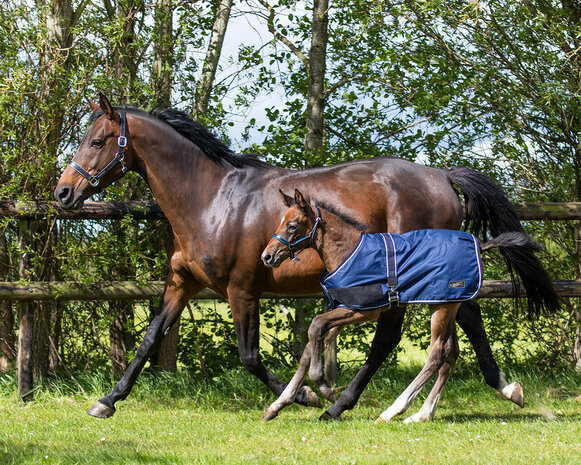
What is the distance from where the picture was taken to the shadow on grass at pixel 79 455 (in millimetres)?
4191

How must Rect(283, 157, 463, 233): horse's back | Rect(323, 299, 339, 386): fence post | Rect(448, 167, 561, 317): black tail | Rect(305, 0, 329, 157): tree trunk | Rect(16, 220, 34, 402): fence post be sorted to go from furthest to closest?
Rect(305, 0, 329, 157): tree trunk, Rect(323, 299, 339, 386): fence post, Rect(16, 220, 34, 402): fence post, Rect(448, 167, 561, 317): black tail, Rect(283, 157, 463, 233): horse's back

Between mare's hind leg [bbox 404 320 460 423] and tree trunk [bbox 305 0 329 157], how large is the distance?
253cm

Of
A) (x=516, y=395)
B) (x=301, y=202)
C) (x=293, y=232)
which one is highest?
(x=301, y=202)

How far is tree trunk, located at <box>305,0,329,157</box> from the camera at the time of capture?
7320 mm

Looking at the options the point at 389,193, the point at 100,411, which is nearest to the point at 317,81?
the point at 389,193

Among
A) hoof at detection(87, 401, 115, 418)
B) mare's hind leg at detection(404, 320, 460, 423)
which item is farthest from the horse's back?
hoof at detection(87, 401, 115, 418)

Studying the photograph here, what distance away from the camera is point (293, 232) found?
522 cm

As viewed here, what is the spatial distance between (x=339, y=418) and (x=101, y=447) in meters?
1.92

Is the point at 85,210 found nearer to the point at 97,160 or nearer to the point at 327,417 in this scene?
the point at 97,160

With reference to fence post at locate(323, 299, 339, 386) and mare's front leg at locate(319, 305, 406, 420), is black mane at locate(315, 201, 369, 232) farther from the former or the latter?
fence post at locate(323, 299, 339, 386)

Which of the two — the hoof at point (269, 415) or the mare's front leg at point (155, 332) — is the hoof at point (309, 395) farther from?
the mare's front leg at point (155, 332)

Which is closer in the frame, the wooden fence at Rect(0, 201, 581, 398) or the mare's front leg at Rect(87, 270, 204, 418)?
the mare's front leg at Rect(87, 270, 204, 418)

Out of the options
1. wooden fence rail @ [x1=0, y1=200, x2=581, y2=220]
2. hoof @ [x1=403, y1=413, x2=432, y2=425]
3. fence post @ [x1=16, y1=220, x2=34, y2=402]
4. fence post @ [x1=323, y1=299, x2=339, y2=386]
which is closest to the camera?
hoof @ [x1=403, y1=413, x2=432, y2=425]

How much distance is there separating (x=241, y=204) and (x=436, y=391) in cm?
219
